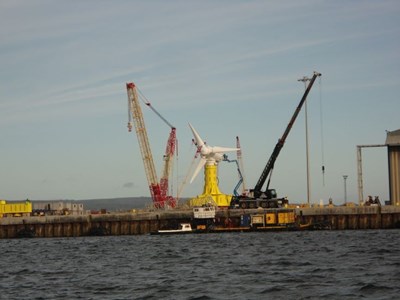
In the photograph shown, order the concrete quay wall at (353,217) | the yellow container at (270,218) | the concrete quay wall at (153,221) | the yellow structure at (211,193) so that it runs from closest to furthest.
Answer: the yellow container at (270,218) < the concrete quay wall at (353,217) < the concrete quay wall at (153,221) < the yellow structure at (211,193)

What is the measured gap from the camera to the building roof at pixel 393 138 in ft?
473

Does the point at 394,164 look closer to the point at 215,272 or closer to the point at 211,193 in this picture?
the point at 211,193

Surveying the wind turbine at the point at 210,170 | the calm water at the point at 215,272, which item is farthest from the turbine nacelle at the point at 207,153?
the calm water at the point at 215,272

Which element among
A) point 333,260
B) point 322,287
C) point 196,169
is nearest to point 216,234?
point 196,169

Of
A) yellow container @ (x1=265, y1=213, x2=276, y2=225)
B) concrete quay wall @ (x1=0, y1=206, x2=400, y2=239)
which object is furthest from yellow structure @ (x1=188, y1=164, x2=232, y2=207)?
yellow container @ (x1=265, y1=213, x2=276, y2=225)

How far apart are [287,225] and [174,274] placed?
6997 cm

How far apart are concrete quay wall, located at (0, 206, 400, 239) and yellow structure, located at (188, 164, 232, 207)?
2506 cm

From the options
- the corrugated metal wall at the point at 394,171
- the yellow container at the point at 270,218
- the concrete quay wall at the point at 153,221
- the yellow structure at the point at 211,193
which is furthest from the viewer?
the yellow structure at the point at 211,193

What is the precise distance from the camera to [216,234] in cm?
13050

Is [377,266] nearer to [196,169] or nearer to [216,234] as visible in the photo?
[216,234]

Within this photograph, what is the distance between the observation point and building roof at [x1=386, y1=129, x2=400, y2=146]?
144 m

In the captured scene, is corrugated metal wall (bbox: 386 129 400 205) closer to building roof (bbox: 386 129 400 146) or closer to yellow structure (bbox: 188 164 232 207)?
building roof (bbox: 386 129 400 146)

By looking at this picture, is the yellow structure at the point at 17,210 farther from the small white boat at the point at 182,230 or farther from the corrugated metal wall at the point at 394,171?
the corrugated metal wall at the point at 394,171

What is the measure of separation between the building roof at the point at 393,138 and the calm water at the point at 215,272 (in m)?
47.1
